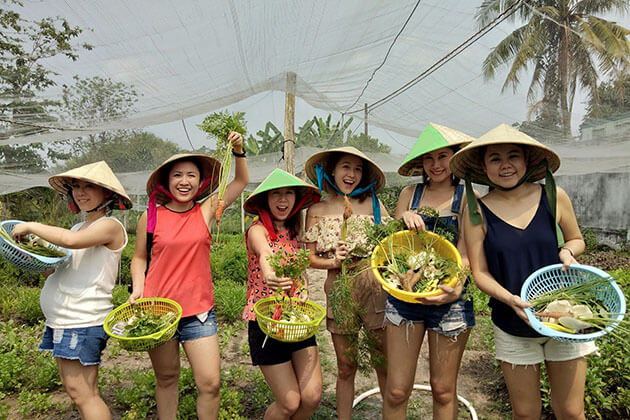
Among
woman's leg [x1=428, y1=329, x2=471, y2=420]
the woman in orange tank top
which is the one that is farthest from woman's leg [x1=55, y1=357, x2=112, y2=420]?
woman's leg [x1=428, y1=329, x2=471, y2=420]

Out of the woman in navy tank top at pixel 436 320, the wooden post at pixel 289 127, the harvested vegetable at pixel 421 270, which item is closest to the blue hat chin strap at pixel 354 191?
the woman in navy tank top at pixel 436 320

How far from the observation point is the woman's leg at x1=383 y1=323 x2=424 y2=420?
7.09ft

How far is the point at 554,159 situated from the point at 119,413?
3703mm

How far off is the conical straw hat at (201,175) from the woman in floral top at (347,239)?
69 centimetres

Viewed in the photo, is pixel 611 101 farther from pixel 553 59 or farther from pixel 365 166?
pixel 365 166

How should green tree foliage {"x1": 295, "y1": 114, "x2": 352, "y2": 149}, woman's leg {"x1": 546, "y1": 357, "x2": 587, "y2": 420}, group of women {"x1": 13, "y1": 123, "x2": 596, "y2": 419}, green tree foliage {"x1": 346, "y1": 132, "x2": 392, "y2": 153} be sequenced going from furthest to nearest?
green tree foliage {"x1": 346, "y1": 132, "x2": 392, "y2": 153} < green tree foliage {"x1": 295, "y1": 114, "x2": 352, "y2": 149} < group of women {"x1": 13, "y1": 123, "x2": 596, "y2": 419} < woman's leg {"x1": 546, "y1": 357, "x2": 587, "y2": 420}

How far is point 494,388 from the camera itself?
11.4 feet

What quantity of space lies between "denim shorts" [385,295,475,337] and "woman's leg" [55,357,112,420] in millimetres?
1806

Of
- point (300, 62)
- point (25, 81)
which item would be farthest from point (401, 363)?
point (25, 81)

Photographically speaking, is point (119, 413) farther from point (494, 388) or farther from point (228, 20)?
point (228, 20)

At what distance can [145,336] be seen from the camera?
193 centimetres

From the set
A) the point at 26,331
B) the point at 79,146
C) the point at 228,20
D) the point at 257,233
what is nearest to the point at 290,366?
the point at 257,233

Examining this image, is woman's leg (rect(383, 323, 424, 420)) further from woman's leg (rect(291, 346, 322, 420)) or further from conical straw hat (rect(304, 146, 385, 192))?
conical straw hat (rect(304, 146, 385, 192))

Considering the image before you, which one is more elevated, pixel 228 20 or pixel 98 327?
pixel 228 20
